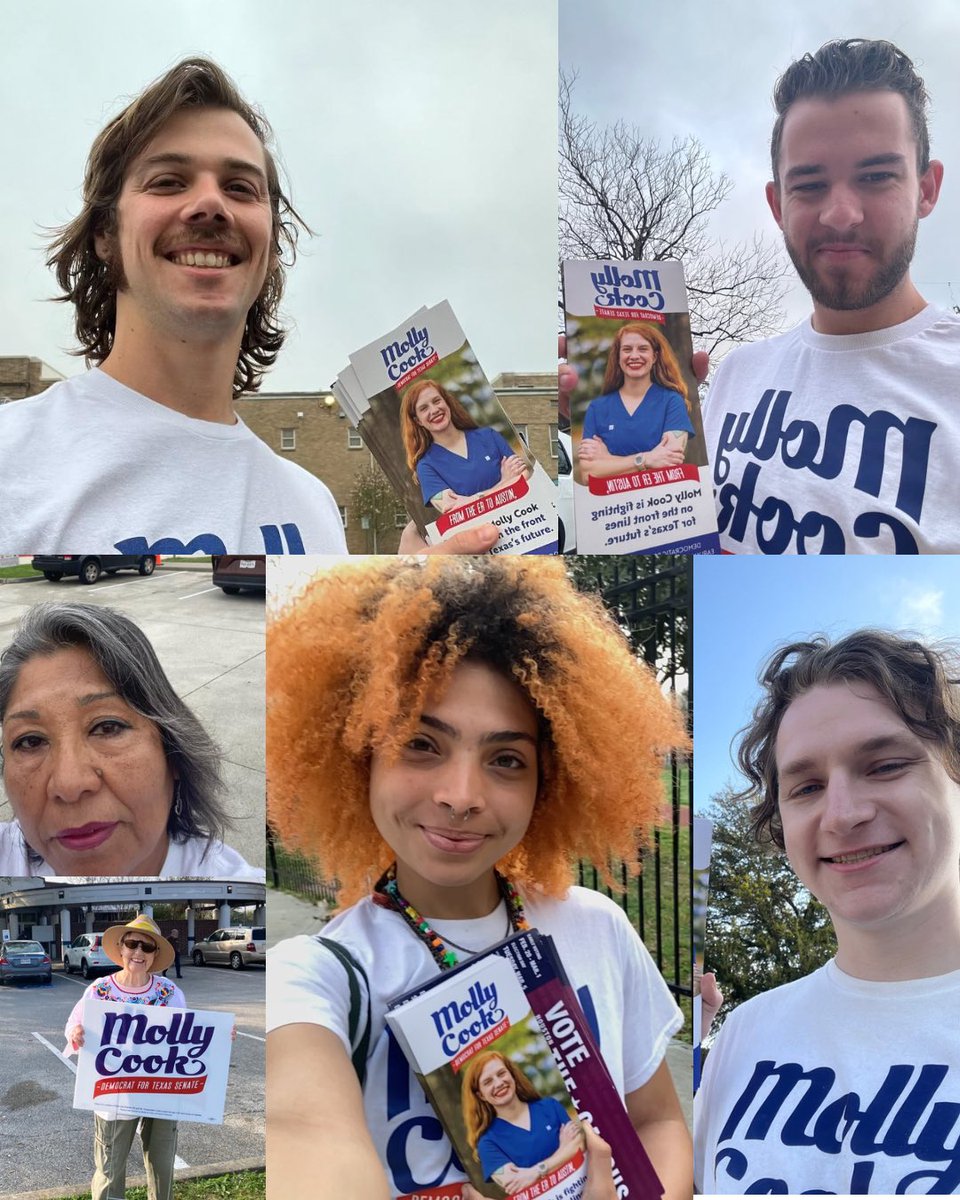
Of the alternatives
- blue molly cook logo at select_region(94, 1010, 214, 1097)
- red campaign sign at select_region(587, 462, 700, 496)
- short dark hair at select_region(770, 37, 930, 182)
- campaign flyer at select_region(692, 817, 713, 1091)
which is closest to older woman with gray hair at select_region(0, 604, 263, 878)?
blue molly cook logo at select_region(94, 1010, 214, 1097)

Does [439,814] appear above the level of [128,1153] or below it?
above

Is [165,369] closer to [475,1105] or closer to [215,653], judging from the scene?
[215,653]

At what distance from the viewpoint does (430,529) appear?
10.1 feet

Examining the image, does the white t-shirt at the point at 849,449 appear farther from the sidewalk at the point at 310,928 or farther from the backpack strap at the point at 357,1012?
the backpack strap at the point at 357,1012

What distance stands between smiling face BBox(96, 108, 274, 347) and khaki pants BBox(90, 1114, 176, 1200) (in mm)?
2191

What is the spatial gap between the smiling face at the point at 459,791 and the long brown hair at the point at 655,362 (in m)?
0.98

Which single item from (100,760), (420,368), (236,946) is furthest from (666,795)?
(100,760)

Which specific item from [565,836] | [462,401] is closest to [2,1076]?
[565,836]

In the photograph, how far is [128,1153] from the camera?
309 cm

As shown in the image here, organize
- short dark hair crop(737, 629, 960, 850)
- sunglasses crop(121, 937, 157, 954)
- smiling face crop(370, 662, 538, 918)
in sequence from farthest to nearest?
1. sunglasses crop(121, 937, 157, 954)
2. short dark hair crop(737, 629, 960, 850)
3. smiling face crop(370, 662, 538, 918)

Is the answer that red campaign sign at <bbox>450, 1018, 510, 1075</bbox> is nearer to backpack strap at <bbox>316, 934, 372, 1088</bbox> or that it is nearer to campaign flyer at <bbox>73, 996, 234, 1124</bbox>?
backpack strap at <bbox>316, 934, 372, 1088</bbox>

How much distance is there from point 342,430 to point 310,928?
2.83 metres

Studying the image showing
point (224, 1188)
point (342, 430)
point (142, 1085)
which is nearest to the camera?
point (142, 1085)

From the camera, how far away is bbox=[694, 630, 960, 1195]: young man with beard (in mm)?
2855
